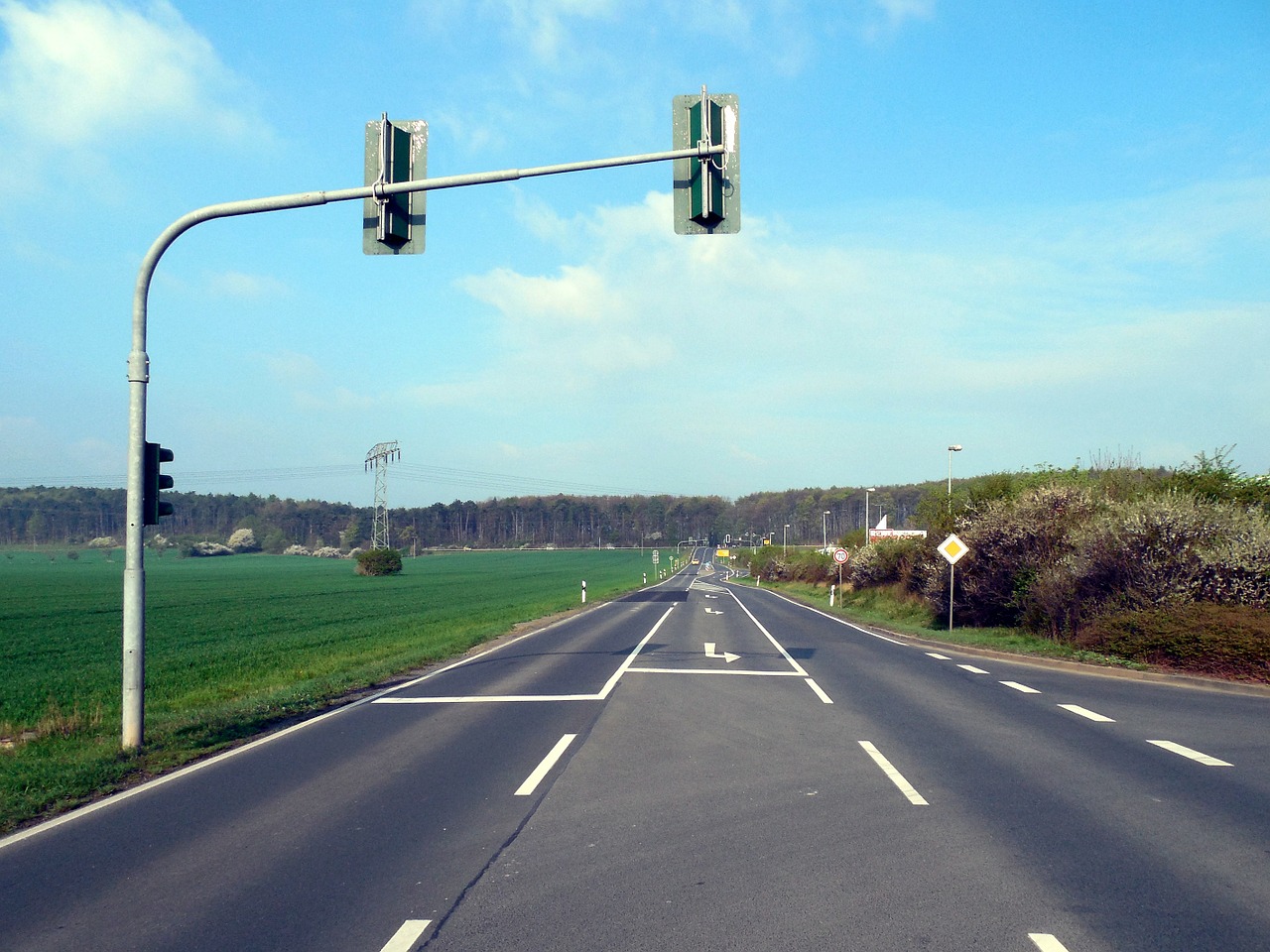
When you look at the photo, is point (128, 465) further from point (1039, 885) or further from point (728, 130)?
point (1039, 885)

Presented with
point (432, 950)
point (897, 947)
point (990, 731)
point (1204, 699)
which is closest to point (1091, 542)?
point (1204, 699)

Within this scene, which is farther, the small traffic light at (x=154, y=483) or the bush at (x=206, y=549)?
the bush at (x=206, y=549)

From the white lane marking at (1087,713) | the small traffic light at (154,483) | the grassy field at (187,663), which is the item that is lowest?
the grassy field at (187,663)

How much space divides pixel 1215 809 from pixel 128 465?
10697 mm

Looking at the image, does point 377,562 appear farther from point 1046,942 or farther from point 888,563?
point 1046,942

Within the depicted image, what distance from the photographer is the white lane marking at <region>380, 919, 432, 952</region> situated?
4.55m

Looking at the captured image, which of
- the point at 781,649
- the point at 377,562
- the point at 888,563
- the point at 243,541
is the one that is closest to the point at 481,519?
the point at 243,541

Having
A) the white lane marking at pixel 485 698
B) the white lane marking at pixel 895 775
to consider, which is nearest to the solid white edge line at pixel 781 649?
the white lane marking at pixel 485 698

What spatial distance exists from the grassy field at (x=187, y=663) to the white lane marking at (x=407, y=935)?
4088 millimetres

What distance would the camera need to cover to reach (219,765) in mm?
8891

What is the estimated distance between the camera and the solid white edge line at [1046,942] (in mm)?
4520

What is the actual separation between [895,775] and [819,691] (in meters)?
5.84

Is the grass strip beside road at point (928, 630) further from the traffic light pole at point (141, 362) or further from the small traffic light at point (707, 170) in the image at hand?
the traffic light pole at point (141, 362)

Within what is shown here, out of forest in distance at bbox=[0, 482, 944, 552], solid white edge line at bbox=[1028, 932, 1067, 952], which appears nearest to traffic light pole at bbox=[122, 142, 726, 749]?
solid white edge line at bbox=[1028, 932, 1067, 952]
